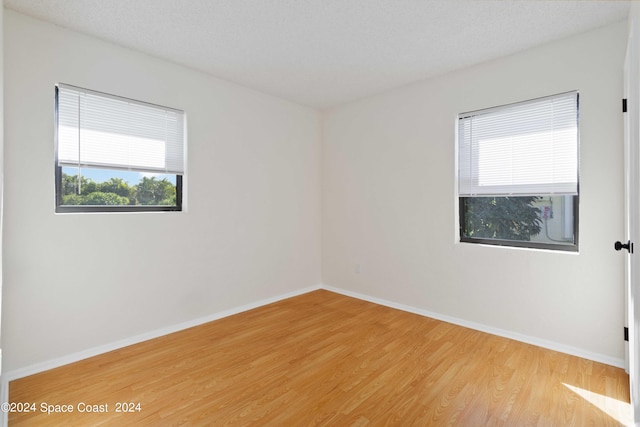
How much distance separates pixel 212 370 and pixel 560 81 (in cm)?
377

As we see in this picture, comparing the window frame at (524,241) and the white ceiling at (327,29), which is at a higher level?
the white ceiling at (327,29)

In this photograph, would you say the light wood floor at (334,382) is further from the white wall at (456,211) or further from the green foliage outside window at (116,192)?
the green foliage outside window at (116,192)

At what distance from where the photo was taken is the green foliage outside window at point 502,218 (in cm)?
307

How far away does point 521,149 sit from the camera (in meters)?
3.03

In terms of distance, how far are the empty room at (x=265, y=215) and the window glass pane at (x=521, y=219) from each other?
0.7 inches

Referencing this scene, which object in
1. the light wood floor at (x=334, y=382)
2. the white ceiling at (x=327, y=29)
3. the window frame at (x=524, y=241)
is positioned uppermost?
the white ceiling at (x=327, y=29)

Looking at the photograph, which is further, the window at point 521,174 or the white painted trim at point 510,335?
the window at point 521,174

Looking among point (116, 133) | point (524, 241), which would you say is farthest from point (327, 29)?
point (524, 241)

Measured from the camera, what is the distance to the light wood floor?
195 cm

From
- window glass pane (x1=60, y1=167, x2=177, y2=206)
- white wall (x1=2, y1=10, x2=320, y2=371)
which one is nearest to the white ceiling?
white wall (x1=2, y1=10, x2=320, y2=371)

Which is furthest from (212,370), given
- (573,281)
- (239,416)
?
(573,281)

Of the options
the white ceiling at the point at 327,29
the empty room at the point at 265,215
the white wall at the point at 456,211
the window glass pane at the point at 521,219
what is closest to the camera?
the empty room at the point at 265,215

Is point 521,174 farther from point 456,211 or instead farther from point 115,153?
point 115,153

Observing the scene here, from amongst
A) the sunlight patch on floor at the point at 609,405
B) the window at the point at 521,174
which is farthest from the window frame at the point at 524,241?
the sunlight patch on floor at the point at 609,405
